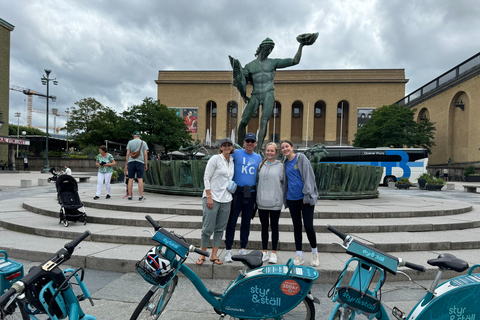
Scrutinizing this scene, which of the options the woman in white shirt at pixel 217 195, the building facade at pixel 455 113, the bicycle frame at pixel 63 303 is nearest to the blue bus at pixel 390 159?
the building facade at pixel 455 113

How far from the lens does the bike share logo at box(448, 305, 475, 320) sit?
7.06ft

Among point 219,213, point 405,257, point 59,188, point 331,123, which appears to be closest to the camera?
point 219,213

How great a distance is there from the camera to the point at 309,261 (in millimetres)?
4406

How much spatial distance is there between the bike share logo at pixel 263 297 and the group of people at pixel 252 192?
154 cm

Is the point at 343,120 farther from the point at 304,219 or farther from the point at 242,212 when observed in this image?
the point at 242,212

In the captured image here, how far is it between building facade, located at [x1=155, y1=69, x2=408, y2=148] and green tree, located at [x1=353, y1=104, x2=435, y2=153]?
12.3 metres

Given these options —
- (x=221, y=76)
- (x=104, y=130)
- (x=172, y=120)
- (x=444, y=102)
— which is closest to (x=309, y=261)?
(x=172, y=120)

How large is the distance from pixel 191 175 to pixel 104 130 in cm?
4494

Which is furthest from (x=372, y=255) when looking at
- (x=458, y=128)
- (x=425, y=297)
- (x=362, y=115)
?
(x=362, y=115)

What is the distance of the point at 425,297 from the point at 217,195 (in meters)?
2.45

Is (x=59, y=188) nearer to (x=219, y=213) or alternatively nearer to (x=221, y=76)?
(x=219, y=213)

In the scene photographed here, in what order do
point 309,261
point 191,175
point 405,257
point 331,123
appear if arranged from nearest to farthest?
point 309,261
point 405,257
point 191,175
point 331,123

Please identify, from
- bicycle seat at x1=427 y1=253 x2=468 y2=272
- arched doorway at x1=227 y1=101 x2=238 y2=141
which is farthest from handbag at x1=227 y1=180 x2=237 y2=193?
arched doorway at x1=227 y1=101 x2=238 y2=141

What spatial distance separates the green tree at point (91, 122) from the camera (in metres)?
49.1
